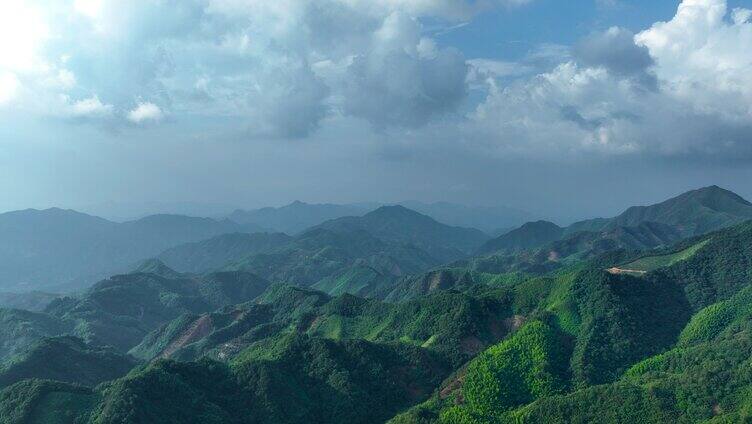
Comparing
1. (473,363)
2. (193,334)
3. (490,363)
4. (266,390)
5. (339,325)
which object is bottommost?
(193,334)

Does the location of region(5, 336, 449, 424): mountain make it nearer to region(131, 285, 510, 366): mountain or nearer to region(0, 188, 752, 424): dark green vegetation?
region(0, 188, 752, 424): dark green vegetation

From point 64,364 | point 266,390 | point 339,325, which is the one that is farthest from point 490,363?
point 64,364

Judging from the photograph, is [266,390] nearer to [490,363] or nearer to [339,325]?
[490,363]

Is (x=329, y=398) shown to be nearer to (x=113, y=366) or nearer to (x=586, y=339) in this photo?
A: (x=586, y=339)

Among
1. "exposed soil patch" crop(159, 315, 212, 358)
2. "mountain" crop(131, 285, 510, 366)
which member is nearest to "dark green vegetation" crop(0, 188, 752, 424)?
"mountain" crop(131, 285, 510, 366)

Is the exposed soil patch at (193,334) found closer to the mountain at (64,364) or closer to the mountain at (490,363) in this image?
the mountain at (490,363)

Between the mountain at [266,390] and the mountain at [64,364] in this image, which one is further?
the mountain at [64,364]

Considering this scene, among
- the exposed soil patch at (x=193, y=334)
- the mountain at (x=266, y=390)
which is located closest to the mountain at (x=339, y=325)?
the exposed soil patch at (x=193, y=334)

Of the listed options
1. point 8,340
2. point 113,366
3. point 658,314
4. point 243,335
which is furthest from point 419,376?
point 8,340

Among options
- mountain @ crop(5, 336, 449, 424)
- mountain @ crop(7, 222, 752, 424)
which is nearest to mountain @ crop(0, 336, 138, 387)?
mountain @ crop(7, 222, 752, 424)

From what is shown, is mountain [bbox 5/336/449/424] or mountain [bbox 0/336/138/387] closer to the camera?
mountain [bbox 5/336/449/424]

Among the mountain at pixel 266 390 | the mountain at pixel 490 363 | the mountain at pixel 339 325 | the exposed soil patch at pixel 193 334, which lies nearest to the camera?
the mountain at pixel 490 363

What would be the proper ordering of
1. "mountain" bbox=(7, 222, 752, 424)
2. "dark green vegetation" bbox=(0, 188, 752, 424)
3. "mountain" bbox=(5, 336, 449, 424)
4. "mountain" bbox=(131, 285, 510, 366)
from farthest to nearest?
"mountain" bbox=(131, 285, 510, 366) → "mountain" bbox=(5, 336, 449, 424) → "dark green vegetation" bbox=(0, 188, 752, 424) → "mountain" bbox=(7, 222, 752, 424)

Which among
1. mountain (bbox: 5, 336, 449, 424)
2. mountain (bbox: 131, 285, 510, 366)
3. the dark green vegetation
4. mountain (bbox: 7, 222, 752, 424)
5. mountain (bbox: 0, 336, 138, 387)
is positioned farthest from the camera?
mountain (bbox: 131, 285, 510, 366)
